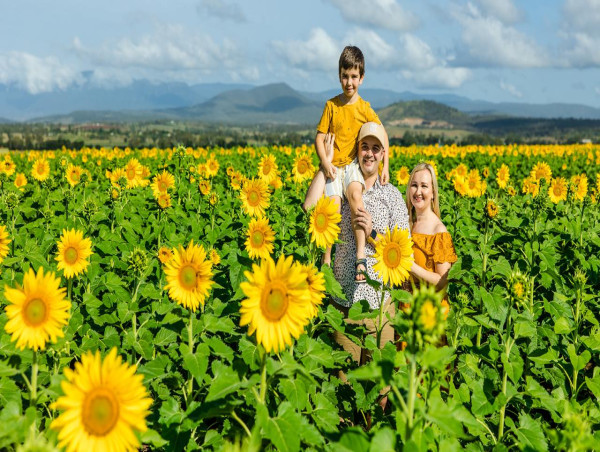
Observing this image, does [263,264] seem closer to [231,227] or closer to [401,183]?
[231,227]

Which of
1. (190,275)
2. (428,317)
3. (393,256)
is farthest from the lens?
(393,256)

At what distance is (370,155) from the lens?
442 cm

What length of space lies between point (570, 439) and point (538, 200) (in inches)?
173

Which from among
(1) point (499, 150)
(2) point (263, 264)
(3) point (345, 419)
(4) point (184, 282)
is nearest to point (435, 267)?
(3) point (345, 419)

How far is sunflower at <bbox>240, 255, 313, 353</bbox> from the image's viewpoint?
2211 mm

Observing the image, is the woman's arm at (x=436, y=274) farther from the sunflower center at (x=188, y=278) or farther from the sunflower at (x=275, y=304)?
the sunflower at (x=275, y=304)

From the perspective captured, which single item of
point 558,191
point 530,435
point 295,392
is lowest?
point 530,435

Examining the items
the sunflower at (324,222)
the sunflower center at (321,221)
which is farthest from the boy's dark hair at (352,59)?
the sunflower center at (321,221)

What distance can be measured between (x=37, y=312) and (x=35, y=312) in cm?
1

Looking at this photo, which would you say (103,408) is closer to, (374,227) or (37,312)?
Result: (37,312)

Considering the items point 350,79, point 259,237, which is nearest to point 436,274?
point 259,237

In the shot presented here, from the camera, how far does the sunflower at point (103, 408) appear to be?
5.94ft

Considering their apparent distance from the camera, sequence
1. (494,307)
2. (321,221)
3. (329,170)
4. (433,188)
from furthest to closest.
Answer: (329,170), (433,188), (494,307), (321,221)

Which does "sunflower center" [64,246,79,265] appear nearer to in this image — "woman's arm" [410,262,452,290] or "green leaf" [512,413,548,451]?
"woman's arm" [410,262,452,290]
